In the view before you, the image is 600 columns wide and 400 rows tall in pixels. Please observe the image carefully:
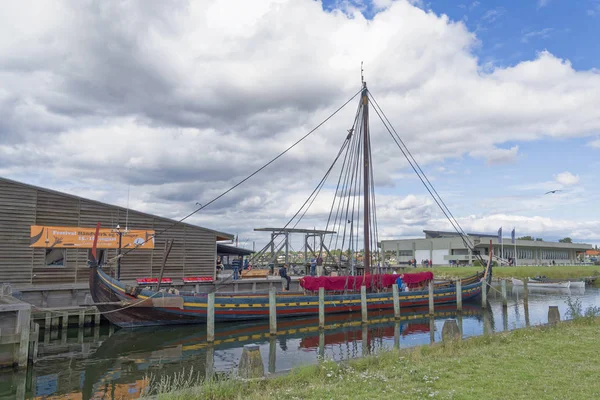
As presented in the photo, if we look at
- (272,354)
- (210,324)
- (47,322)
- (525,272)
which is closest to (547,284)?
(525,272)

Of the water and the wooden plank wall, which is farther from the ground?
the wooden plank wall

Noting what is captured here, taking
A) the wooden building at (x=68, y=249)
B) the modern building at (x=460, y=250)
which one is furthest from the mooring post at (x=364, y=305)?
the modern building at (x=460, y=250)

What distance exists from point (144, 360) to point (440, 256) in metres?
69.8

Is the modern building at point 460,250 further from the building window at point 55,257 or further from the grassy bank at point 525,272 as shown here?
the building window at point 55,257

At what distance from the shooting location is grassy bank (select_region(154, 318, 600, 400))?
8.20 meters

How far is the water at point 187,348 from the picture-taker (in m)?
13.9

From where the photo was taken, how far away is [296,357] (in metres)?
18.2

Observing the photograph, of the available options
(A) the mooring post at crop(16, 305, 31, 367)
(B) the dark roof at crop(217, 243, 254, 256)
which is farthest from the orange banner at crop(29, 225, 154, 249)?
(B) the dark roof at crop(217, 243, 254, 256)

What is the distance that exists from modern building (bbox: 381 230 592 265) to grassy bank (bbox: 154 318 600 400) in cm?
6263

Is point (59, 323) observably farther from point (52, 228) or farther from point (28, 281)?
point (52, 228)

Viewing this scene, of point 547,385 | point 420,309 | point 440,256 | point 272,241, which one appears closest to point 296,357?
point 547,385

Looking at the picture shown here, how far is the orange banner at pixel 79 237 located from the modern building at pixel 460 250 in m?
54.3

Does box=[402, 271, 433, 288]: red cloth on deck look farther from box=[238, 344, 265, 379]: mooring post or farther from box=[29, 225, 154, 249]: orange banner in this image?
box=[238, 344, 265, 379]: mooring post

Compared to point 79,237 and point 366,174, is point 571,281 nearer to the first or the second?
point 366,174
